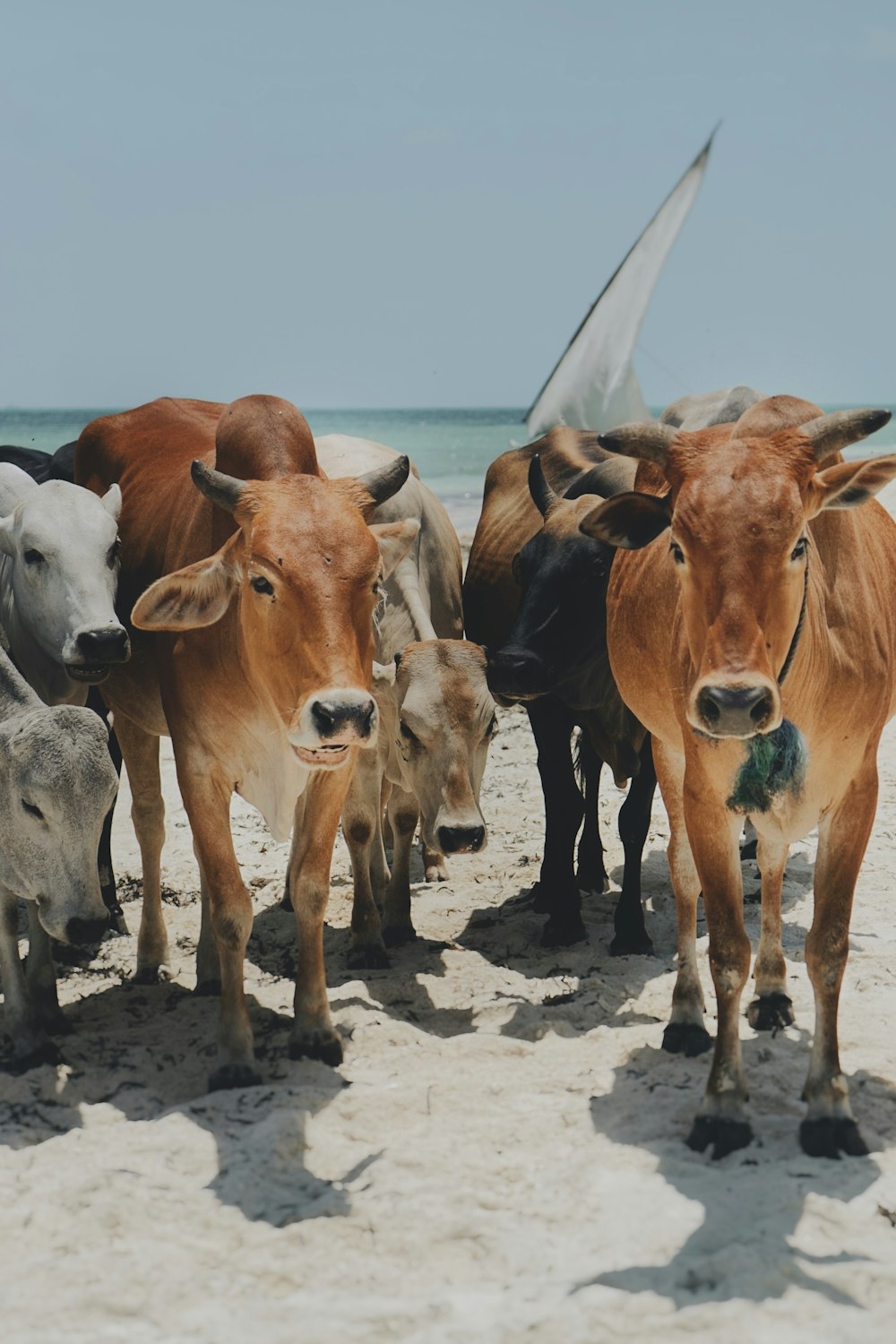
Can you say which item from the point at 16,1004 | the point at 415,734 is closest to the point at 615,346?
the point at 415,734

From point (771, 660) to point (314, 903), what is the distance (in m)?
1.90

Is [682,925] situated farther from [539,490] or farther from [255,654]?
[539,490]

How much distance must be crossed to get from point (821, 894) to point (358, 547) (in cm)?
162

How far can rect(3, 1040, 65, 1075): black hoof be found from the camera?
4.50 m

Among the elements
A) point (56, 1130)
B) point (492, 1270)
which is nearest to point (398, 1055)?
point (56, 1130)

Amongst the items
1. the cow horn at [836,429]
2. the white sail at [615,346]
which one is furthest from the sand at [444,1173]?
the white sail at [615,346]

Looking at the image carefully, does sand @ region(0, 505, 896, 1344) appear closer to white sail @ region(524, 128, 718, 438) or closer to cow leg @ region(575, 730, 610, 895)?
cow leg @ region(575, 730, 610, 895)

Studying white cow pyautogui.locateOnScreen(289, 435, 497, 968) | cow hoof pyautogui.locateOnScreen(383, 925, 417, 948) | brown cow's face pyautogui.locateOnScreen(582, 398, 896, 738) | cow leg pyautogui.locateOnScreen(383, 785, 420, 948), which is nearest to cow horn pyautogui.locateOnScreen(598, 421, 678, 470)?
brown cow's face pyautogui.locateOnScreen(582, 398, 896, 738)

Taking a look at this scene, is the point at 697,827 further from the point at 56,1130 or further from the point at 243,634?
the point at 56,1130

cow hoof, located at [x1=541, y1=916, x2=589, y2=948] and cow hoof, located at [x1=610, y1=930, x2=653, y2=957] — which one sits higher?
cow hoof, located at [x1=610, y1=930, x2=653, y2=957]

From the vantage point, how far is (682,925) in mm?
4852

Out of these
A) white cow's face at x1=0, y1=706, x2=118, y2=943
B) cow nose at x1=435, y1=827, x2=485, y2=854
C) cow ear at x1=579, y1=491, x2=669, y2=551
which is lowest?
cow nose at x1=435, y1=827, x2=485, y2=854

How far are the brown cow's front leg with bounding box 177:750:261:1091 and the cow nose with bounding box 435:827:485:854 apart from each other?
0.72 m

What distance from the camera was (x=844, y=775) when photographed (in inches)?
157
